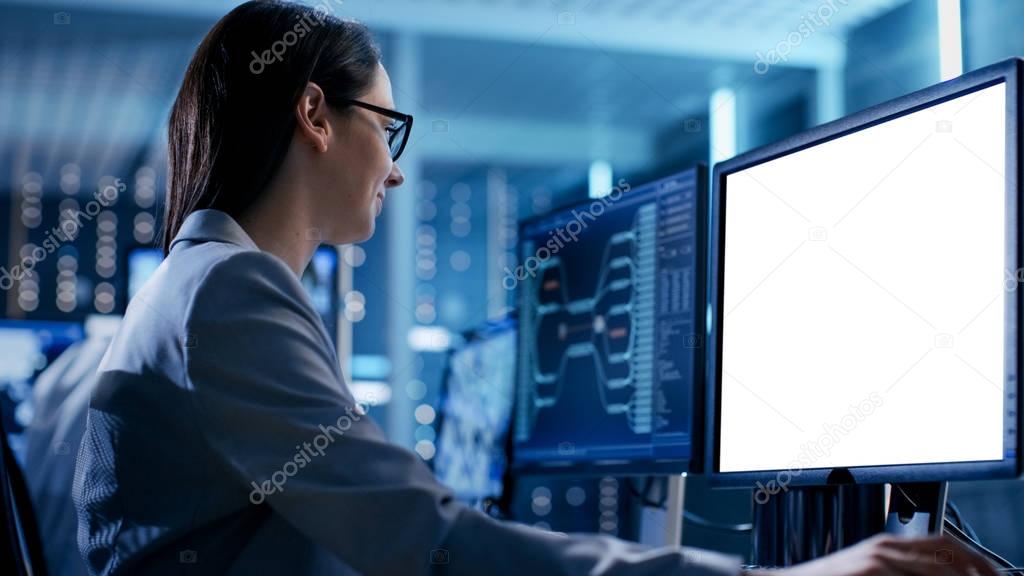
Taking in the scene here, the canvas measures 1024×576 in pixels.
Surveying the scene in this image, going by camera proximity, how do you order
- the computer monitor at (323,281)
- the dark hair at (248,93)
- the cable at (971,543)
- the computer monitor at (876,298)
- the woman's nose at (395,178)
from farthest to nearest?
the computer monitor at (323,281) < the woman's nose at (395,178) < the dark hair at (248,93) < the cable at (971,543) < the computer monitor at (876,298)

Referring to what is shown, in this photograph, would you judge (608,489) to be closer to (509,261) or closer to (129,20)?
(129,20)

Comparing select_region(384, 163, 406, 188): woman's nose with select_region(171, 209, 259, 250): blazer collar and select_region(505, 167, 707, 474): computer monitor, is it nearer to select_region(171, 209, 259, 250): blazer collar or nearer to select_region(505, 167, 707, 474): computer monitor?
select_region(171, 209, 259, 250): blazer collar

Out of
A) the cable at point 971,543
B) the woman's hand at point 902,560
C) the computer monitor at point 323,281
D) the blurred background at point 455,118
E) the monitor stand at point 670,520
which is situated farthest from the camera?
the blurred background at point 455,118

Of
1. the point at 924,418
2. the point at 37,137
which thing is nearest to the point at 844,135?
the point at 924,418

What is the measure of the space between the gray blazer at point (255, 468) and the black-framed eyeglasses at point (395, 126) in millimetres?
299

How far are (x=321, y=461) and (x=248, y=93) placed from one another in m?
0.51

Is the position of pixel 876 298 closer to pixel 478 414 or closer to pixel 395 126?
pixel 395 126

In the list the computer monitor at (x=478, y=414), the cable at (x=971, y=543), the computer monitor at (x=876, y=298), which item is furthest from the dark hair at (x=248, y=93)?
the computer monitor at (x=478, y=414)

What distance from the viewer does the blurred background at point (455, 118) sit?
3.53 metres

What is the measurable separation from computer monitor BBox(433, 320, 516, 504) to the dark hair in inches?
37.0

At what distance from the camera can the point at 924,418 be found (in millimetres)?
980

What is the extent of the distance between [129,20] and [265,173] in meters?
3.75

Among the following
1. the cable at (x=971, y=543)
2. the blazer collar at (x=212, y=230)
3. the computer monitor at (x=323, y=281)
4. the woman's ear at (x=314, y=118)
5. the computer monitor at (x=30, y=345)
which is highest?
the woman's ear at (x=314, y=118)

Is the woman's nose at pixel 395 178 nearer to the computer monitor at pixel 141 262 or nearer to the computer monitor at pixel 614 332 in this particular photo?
the computer monitor at pixel 614 332
